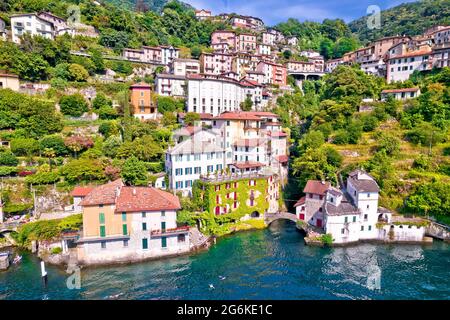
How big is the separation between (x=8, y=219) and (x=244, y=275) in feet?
103

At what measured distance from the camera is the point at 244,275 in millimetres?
29172

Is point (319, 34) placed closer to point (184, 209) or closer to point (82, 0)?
point (82, 0)

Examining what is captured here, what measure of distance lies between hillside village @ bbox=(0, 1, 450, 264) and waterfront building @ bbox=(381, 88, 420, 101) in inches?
10.8

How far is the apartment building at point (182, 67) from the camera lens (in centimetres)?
7925

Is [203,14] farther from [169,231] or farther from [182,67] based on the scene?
[169,231]

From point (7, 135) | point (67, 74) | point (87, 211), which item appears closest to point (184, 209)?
point (87, 211)

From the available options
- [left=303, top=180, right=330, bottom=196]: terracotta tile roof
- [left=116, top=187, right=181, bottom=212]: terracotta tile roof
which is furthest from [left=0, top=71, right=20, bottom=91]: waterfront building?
[left=303, top=180, right=330, bottom=196]: terracotta tile roof

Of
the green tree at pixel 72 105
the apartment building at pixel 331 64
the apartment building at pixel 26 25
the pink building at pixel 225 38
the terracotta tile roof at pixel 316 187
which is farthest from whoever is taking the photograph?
the pink building at pixel 225 38

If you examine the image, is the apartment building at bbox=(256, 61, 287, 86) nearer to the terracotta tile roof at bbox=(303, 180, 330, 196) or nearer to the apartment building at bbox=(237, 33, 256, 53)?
the apartment building at bbox=(237, 33, 256, 53)

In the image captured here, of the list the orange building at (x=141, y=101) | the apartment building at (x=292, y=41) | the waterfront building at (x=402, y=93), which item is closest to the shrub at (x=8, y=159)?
the orange building at (x=141, y=101)

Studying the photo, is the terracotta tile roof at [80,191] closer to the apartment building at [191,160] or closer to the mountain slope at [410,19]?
the apartment building at [191,160]

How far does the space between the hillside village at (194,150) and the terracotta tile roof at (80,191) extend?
0.48 m

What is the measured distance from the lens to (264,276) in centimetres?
2891

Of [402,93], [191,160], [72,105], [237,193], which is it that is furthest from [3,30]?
[402,93]
